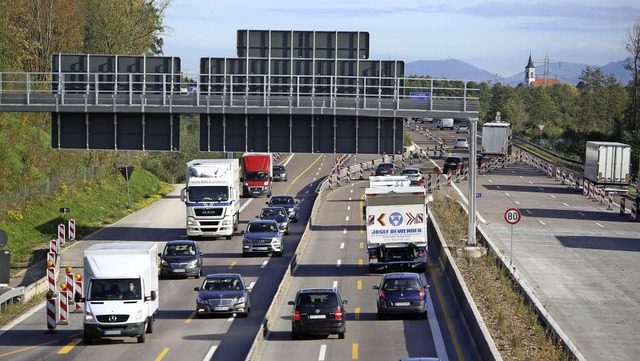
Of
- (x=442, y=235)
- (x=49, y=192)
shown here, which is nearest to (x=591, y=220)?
(x=442, y=235)

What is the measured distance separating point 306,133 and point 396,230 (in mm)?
7210

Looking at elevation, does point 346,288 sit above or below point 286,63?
below

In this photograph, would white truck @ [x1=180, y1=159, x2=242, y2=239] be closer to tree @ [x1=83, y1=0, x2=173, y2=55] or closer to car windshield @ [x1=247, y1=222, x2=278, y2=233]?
car windshield @ [x1=247, y1=222, x2=278, y2=233]

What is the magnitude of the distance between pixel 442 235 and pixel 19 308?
23316 mm

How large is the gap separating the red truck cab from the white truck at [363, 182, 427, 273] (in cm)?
3344

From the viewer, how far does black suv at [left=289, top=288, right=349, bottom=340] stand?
29.9 metres

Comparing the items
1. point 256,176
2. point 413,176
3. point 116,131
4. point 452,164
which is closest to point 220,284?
point 116,131

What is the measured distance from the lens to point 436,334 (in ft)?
102

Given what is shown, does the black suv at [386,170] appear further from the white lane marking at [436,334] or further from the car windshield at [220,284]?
the car windshield at [220,284]

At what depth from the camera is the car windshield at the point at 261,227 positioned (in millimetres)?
50906

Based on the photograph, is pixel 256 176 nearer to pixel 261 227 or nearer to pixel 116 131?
pixel 261 227

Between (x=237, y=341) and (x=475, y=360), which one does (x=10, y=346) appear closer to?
(x=237, y=341)

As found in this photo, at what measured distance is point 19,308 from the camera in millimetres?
36188

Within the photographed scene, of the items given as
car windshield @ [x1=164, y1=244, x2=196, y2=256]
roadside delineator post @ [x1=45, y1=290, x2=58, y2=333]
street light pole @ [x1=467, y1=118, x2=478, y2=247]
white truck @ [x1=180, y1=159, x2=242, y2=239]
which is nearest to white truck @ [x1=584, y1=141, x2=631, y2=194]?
street light pole @ [x1=467, y1=118, x2=478, y2=247]
